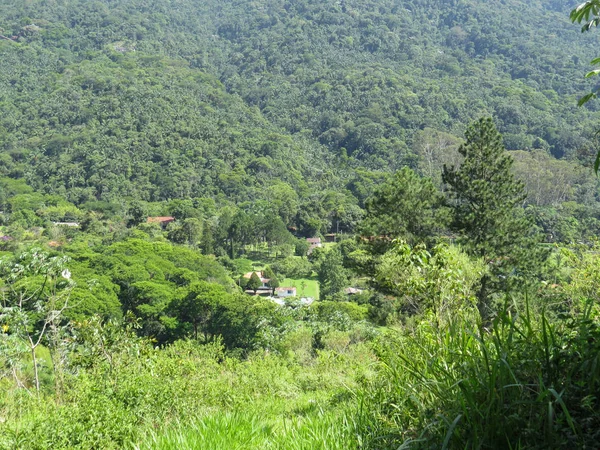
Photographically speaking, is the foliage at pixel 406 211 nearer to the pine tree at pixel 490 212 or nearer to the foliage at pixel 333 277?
the pine tree at pixel 490 212

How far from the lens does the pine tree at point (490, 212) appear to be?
15.8m

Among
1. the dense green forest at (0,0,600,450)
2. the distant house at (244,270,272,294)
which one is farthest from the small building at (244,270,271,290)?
the dense green forest at (0,0,600,450)

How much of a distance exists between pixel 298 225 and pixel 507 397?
183ft

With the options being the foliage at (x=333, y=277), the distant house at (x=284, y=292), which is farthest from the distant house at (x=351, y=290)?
the distant house at (x=284, y=292)

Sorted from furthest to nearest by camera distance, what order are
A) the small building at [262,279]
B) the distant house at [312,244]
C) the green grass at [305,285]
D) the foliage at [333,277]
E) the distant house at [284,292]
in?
the distant house at [312,244] → the small building at [262,279] → the green grass at [305,285] → the distant house at [284,292] → the foliage at [333,277]

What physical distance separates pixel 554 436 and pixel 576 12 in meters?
1.59

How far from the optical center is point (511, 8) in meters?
149

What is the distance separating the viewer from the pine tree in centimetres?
1577

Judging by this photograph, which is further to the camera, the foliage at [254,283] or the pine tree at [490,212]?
the foliage at [254,283]

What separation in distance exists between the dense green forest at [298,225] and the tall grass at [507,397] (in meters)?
0.01

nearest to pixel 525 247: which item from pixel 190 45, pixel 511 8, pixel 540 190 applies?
pixel 540 190

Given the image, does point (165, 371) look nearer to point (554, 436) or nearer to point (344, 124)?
point (554, 436)

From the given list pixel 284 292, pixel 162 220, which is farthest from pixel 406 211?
pixel 162 220

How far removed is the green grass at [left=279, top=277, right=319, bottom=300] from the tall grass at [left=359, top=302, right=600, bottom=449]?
3587 cm
